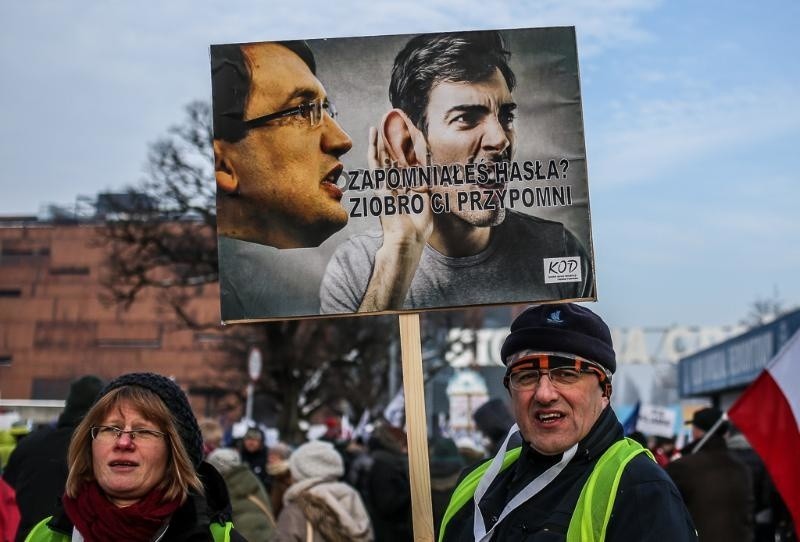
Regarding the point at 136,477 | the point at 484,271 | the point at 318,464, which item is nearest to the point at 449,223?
the point at 484,271

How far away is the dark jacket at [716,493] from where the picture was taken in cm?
866

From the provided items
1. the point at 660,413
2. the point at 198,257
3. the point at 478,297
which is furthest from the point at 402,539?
the point at 198,257

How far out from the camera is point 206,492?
140 inches

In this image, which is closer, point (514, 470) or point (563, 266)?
point (514, 470)

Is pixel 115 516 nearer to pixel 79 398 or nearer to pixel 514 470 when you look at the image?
pixel 514 470

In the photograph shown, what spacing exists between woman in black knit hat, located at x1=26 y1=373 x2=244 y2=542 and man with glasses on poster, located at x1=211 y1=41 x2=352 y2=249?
1.42 m

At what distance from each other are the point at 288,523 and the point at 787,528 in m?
5.89

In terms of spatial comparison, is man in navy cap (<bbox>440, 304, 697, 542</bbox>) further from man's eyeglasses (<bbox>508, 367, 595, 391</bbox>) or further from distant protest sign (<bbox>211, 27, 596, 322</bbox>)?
distant protest sign (<bbox>211, 27, 596, 322</bbox>)

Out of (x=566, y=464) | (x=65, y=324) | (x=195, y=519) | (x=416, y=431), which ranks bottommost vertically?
(x=195, y=519)

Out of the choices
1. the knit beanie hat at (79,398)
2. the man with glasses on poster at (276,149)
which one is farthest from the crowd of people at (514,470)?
the knit beanie hat at (79,398)

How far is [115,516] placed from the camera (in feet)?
10.8

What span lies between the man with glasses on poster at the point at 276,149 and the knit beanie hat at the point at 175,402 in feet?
4.47

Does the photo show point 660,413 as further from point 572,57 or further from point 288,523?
point 572,57

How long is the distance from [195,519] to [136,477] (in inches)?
8.3
